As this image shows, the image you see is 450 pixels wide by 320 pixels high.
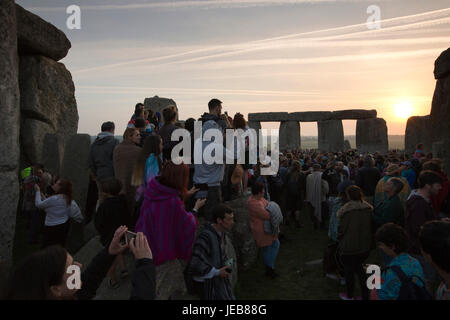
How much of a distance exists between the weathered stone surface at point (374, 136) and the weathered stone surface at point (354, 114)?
0.52m

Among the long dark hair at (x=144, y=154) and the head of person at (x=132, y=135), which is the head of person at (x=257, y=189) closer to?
the long dark hair at (x=144, y=154)

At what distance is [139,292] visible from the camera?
80.4 inches

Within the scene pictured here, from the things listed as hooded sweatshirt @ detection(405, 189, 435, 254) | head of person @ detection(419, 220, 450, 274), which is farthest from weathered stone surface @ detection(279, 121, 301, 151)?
head of person @ detection(419, 220, 450, 274)

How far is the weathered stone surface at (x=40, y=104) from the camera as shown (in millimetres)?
8539

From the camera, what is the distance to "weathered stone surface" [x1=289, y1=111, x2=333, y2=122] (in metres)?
28.0

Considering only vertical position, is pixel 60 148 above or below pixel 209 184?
above

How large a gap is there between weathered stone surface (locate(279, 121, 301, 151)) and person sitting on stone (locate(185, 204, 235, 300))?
86.5 ft


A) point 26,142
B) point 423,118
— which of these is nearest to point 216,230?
point 26,142

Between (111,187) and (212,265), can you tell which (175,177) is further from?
(111,187)

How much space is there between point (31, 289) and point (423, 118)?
24765 millimetres

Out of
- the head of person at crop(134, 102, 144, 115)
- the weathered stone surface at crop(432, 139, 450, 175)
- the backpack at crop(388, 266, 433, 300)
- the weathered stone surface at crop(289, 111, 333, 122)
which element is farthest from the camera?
the weathered stone surface at crop(289, 111, 333, 122)

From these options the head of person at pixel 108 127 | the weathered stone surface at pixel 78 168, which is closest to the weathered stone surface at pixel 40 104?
the weathered stone surface at pixel 78 168

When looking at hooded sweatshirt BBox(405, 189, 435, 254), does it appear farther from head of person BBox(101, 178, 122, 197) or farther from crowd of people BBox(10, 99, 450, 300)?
head of person BBox(101, 178, 122, 197)
